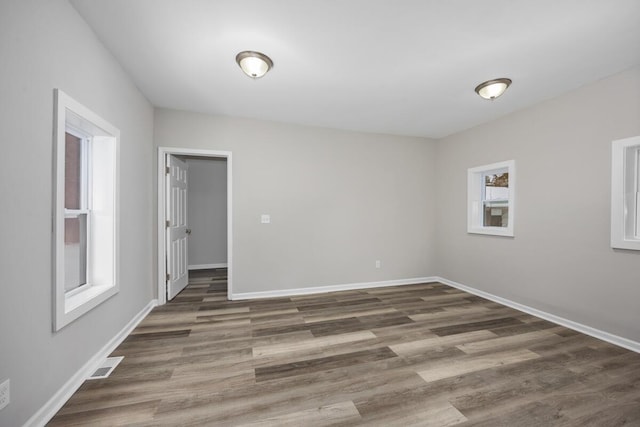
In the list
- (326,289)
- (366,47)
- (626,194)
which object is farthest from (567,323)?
(366,47)

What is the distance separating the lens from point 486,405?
5.58 feet

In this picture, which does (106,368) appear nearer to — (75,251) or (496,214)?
(75,251)

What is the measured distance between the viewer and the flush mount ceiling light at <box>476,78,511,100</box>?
104 inches

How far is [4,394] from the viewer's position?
1.25 metres

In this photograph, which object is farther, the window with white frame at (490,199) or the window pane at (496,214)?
the window pane at (496,214)

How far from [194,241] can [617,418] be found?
6398 mm

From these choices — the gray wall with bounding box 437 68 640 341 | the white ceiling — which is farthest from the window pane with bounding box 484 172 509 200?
the white ceiling

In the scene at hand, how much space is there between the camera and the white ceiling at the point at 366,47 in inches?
69.7

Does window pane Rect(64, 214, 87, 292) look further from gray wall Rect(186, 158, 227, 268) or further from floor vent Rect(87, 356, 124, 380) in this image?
gray wall Rect(186, 158, 227, 268)

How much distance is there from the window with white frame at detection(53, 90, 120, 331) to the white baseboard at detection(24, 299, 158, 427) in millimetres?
425

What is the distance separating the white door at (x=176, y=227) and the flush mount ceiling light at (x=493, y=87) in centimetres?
390

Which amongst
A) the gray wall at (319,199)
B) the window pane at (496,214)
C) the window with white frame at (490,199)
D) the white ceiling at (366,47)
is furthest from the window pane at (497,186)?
the white ceiling at (366,47)

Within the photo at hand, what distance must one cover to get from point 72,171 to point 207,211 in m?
3.95

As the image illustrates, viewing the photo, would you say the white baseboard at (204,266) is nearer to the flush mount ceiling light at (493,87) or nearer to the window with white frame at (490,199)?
the window with white frame at (490,199)
